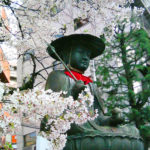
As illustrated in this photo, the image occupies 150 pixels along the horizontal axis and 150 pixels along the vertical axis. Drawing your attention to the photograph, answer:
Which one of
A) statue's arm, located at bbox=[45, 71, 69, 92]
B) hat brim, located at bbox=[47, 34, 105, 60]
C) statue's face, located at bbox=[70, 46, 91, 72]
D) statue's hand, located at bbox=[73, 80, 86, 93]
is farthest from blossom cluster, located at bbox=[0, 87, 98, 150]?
hat brim, located at bbox=[47, 34, 105, 60]

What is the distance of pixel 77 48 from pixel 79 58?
22 cm

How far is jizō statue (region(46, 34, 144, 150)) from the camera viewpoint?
13.4ft

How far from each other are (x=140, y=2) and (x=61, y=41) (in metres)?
9.01

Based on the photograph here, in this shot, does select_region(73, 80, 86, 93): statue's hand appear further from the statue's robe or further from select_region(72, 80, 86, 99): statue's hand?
the statue's robe

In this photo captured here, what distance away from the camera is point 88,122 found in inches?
175

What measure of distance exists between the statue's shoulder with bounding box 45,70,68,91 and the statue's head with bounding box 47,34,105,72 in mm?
325

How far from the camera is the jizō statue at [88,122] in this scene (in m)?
4.08

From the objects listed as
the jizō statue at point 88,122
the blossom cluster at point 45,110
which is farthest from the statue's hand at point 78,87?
the blossom cluster at point 45,110

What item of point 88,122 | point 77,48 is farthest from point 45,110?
point 77,48

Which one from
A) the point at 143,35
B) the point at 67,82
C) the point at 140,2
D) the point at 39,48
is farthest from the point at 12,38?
the point at 140,2

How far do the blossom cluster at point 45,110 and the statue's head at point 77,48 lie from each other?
1631mm

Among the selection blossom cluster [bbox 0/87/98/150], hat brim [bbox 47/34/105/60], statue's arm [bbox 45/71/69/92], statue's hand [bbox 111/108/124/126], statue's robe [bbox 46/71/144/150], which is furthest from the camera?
hat brim [bbox 47/34/105/60]

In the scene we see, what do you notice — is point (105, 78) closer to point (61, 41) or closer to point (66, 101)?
point (61, 41)

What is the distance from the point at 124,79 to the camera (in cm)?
891
